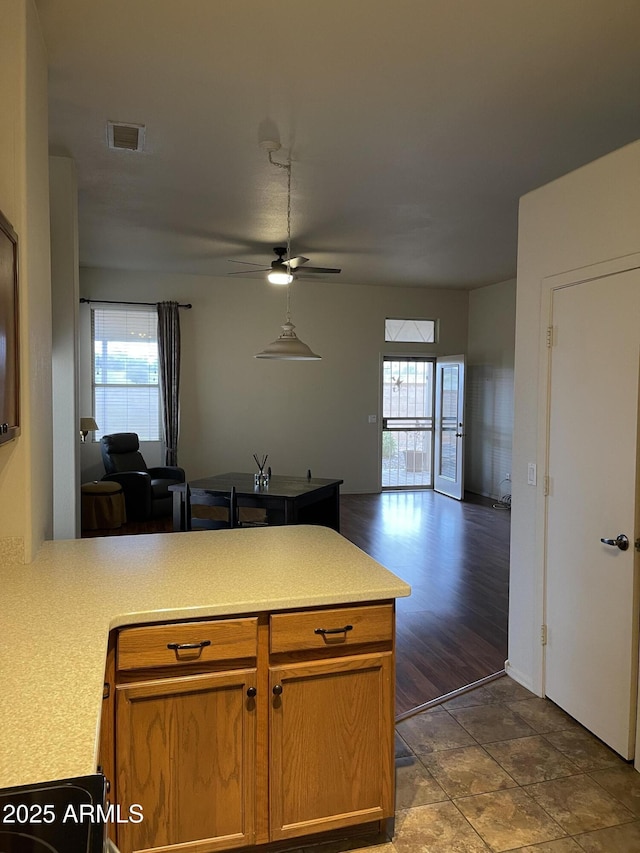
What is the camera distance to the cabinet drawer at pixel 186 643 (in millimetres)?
1643

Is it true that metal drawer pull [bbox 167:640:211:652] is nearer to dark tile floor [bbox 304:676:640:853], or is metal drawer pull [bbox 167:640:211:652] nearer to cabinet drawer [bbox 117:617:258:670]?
cabinet drawer [bbox 117:617:258:670]

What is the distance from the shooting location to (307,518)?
5141mm

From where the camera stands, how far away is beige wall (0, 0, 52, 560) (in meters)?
2.02

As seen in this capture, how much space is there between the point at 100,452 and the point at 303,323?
3.17m

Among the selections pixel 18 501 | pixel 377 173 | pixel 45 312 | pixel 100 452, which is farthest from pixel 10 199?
pixel 100 452

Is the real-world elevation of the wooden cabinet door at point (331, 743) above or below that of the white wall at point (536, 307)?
below

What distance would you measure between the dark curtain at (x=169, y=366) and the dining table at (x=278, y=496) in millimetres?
2719

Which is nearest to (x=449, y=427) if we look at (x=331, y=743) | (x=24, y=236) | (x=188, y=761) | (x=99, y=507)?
(x=99, y=507)

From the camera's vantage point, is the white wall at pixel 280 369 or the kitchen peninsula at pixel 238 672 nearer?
the kitchen peninsula at pixel 238 672

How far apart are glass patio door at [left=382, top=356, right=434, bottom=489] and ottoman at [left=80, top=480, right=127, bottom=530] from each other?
13.4 feet

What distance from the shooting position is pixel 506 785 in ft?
7.60

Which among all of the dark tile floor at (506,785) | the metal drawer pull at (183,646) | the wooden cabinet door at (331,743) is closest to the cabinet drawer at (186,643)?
the metal drawer pull at (183,646)

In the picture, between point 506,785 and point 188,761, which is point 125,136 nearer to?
point 188,761

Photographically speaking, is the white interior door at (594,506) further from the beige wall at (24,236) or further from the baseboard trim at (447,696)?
the beige wall at (24,236)
